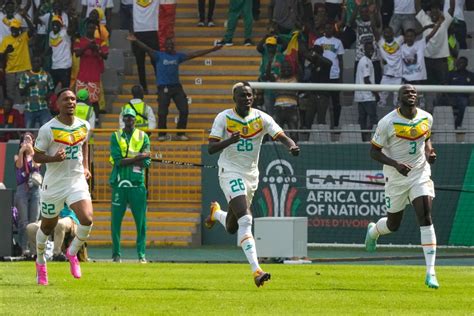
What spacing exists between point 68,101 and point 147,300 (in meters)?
3.26

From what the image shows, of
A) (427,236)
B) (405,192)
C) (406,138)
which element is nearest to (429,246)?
(427,236)

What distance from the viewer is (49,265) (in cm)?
2267

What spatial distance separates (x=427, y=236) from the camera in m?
18.0

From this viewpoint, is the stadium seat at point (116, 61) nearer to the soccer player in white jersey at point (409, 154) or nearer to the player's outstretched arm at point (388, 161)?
the soccer player in white jersey at point (409, 154)

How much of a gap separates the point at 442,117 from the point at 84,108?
7.46m

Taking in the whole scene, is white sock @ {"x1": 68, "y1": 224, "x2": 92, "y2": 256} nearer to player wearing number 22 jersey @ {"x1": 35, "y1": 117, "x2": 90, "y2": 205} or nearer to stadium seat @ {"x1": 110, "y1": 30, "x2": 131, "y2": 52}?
player wearing number 22 jersey @ {"x1": 35, "y1": 117, "x2": 90, "y2": 205}

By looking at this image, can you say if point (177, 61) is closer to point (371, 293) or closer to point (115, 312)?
point (371, 293)

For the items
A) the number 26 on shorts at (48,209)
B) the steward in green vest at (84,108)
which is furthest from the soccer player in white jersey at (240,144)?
the steward in green vest at (84,108)

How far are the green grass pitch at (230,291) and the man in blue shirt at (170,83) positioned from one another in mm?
8931

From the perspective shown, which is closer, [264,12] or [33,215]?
[33,215]

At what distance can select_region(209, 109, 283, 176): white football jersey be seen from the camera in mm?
18422

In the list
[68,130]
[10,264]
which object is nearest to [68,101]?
[68,130]

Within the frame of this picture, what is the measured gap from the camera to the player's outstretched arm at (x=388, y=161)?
17.9 metres

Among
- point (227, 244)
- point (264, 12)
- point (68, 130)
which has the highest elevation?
point (264, 12)
